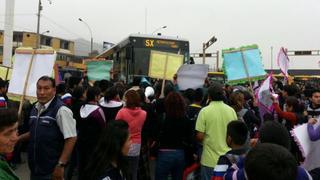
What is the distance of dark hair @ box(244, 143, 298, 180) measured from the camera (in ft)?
7.22

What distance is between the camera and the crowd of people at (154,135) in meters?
2.86

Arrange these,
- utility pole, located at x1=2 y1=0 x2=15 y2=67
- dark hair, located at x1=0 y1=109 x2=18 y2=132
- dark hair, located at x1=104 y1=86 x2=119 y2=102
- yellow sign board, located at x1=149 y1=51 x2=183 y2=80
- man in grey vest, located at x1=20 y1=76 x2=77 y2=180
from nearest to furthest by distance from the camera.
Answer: dark hair, located at x1=0 y1=109 x2=18 y2=132, man in grey vest, located at x1=20 y1=76 x2=77 y2=180, dark hair, located at x1=104 y1=86 x2=119 y2=102, yellow sign board, located at x1=149 y1=51 x2=183 y2=80, utility pole, located at x1=2 y1=0 x2=15 y2=67

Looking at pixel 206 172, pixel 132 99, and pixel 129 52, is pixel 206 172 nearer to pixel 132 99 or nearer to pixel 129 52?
pixel 132 99

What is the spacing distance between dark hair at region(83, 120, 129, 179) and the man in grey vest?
4.26 ft

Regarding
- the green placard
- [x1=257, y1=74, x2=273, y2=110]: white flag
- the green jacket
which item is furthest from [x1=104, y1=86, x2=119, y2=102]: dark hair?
the green jacket

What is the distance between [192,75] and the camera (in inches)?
383

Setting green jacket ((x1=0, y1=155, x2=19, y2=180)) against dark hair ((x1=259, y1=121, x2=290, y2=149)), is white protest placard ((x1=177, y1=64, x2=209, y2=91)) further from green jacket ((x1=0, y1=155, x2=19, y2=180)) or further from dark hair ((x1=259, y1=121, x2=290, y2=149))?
green jacket ((x1=0, y1=155, x2=19, y2=180))

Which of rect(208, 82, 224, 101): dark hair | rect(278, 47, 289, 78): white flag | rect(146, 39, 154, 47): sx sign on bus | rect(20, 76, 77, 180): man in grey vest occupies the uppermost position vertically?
rect(146, 39, 154, 47): sx sign on bus

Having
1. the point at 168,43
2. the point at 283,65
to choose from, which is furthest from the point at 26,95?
the point at 168,43

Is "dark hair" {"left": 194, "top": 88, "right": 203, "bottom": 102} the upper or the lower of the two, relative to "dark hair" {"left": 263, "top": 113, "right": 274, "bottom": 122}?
upper

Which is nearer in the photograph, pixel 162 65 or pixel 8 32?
pixel 162 65

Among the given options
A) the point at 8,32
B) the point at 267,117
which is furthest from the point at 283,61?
the point at 8,32

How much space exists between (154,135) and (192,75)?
2997 millimetres

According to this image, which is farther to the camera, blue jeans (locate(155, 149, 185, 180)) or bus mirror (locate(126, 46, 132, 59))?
bus mirror (locate(126, 46, 132, 59))
